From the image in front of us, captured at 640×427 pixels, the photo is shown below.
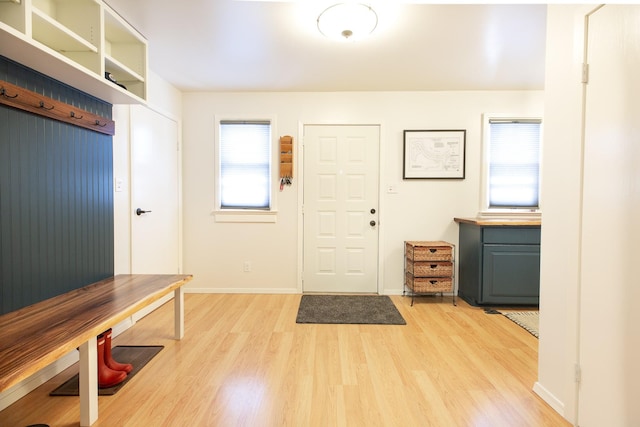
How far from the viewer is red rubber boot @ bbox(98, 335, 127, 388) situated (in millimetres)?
1867

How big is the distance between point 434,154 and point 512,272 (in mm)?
1524

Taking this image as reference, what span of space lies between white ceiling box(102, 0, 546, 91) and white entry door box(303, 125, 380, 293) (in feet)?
1.96

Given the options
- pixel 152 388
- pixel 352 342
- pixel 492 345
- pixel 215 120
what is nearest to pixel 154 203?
pixel 215 120

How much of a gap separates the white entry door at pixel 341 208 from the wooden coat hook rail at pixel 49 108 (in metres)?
2.08

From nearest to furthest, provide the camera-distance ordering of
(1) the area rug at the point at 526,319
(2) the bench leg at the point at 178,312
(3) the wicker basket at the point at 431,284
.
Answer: (2) the bench leg at the point at 178,312, (1) the area rug at the point at 526,319, (3) the wicker basket at the point at 431,284

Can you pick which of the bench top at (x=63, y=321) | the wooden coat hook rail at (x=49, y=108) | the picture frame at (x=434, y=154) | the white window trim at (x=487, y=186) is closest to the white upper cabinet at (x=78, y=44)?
the wooden coat hook rail at (x=49, y=108)

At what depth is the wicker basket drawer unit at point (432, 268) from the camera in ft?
11.2

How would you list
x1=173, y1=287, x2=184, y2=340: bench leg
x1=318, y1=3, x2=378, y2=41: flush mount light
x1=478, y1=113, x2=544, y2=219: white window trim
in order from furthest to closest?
x1=478, y1=113, x2=544, y2=219: white window trim
x1=173, y1=287, x2=184, y2=340: bench leg
x1=318, y1=3, x2=378, y2=41: flush mount light

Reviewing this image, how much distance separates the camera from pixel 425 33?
7.93 feet

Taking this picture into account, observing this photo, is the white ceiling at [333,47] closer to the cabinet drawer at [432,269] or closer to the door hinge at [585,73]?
the door hinge at [585,73]

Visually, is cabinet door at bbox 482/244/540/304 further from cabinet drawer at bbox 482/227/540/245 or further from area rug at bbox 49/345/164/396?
area rug at bbox 49/345/164/396

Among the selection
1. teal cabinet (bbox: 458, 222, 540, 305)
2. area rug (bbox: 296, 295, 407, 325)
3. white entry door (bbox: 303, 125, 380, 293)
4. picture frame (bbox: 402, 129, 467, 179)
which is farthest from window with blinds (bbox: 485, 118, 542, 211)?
area rug (bbox: 296, 295, 407, 325)

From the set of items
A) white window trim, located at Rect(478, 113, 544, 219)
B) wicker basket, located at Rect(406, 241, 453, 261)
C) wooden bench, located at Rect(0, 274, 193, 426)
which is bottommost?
wooden bench, located at Rect(0, 274, 193, 426)

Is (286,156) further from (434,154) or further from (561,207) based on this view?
(561,207)
